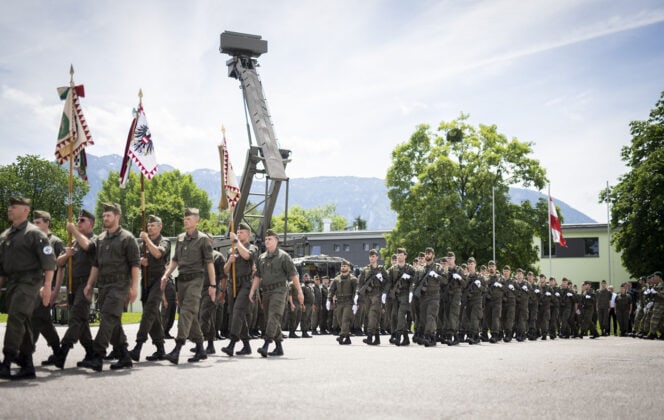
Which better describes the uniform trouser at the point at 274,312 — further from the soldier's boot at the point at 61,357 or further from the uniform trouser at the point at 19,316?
the uniform trouser at the point at 19,316

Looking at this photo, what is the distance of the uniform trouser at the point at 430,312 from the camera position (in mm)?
15867

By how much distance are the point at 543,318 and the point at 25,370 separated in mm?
18778

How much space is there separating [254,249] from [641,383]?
6971mm

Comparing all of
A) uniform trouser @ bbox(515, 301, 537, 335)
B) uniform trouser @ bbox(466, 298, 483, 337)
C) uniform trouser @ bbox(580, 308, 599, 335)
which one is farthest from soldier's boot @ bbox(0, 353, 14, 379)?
uniform trouser @ bbox(580, 308, 599, 335)

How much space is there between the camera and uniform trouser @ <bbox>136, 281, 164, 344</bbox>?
10.1 meters

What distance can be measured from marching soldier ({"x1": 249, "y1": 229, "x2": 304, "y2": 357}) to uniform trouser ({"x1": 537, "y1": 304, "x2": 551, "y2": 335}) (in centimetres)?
1402

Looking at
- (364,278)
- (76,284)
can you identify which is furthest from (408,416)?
(364,278)

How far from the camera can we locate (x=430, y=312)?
16.0 m

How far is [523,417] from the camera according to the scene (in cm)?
593

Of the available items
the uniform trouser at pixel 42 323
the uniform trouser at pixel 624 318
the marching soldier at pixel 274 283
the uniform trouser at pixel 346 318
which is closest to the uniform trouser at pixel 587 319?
the uniform trouser at pixel 624 318

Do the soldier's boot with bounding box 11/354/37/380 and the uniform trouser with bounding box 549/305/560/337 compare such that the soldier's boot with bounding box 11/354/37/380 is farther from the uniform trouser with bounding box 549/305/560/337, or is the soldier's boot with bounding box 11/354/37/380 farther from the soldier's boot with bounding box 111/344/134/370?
the uniform trouser with bounding box 549/305/560/337

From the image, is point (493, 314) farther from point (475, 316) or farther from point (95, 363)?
point (95, 363)

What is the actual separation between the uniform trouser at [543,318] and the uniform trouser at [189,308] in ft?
52.5

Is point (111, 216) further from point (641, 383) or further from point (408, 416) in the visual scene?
point (641, 383)
